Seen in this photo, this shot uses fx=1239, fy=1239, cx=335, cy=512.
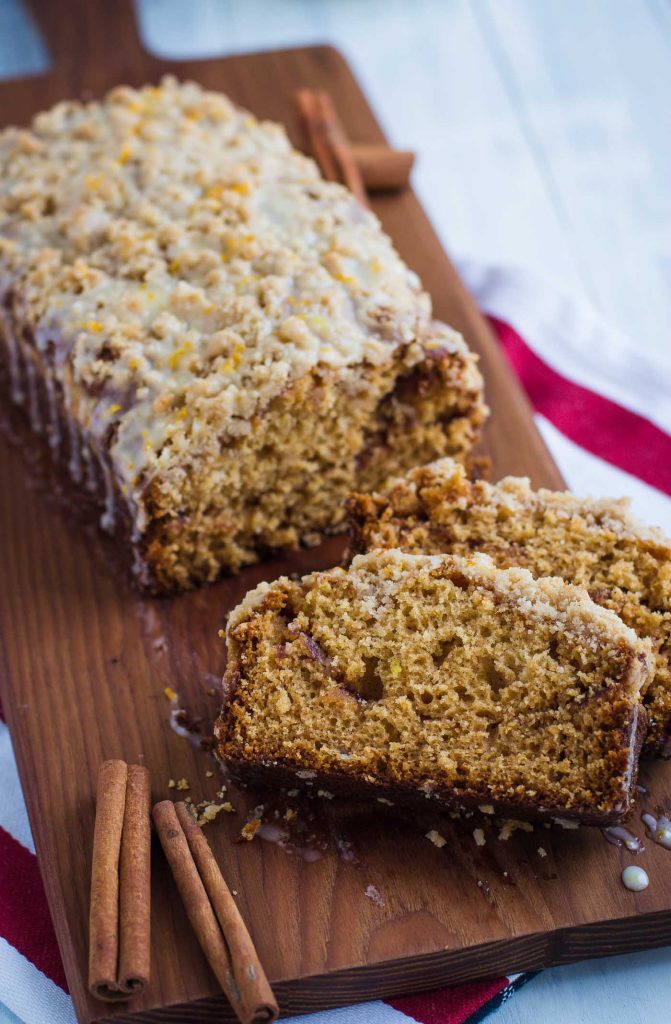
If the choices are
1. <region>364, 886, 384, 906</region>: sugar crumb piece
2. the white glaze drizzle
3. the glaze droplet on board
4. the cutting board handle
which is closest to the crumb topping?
the cutting board handle

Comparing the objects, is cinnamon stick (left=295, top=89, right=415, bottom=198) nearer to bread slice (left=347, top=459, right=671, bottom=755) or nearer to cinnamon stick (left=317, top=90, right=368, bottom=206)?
cinnamon stick (left=317, top=90, right=368, bottom=206)

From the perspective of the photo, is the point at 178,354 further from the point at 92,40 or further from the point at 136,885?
the point at 92,40

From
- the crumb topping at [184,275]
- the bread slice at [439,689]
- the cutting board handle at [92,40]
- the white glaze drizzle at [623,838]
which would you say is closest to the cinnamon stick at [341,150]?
the crumb topping at [184,275]

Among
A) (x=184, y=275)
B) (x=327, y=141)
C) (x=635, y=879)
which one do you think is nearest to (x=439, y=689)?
(x=635, y=879)

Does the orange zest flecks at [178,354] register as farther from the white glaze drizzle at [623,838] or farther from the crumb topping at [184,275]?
the white glaze drizzle at [623,838]

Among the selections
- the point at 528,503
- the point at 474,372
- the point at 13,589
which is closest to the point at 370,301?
the point at 474,372

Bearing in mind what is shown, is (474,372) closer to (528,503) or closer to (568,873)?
(528,503)
